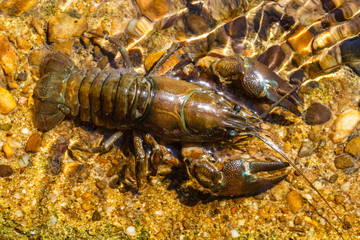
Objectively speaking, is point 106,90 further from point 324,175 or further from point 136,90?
point 324,175

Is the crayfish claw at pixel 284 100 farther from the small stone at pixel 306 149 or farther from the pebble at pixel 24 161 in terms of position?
the pebble at pixel 24 161

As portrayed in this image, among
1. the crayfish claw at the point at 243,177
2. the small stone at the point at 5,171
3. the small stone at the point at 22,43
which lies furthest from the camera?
the small stone at the point at 22,43

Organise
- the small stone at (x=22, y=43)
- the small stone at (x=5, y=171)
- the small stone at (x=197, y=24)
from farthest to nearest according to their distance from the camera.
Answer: the small stone at (x=197, y=24) < the small stone at (x=22, y=43) < the small stone at (x=5, y=171)

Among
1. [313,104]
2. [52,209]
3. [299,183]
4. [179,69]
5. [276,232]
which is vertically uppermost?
[179,69]

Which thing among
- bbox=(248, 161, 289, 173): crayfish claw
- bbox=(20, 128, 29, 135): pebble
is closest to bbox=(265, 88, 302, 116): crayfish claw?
bbox=(248, 161, 289, 173): crayfish claw

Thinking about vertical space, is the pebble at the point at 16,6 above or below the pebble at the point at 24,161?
above

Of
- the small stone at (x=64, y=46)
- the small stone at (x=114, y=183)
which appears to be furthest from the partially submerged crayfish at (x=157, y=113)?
the small stone at (x=114, y=183)

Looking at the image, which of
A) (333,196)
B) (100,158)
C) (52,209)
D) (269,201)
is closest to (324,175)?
(333,196)
